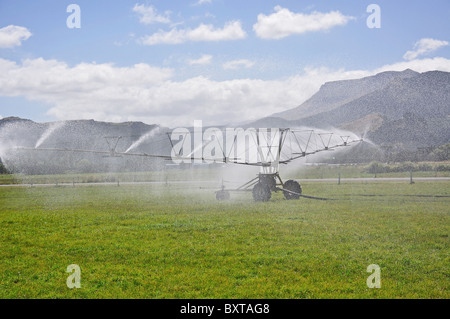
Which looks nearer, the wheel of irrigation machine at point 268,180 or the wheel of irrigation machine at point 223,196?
the wheel of irrigation machine at point 268,180

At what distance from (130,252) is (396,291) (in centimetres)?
759

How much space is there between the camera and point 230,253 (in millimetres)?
Result: 11570

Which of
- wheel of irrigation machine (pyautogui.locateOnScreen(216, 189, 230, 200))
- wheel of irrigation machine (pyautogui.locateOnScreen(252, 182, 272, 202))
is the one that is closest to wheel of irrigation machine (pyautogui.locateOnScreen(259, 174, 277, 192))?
wheel of irrigation machine (pyautogui.locateOnScreen(252, 182, 272, 202))

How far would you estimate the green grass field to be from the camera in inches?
343

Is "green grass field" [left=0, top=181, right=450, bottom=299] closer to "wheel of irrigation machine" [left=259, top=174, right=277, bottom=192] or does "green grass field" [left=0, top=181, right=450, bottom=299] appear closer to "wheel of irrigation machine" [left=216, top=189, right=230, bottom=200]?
"wheel of irrigation machine" [left=259, top=174, right=277, bottom=192]

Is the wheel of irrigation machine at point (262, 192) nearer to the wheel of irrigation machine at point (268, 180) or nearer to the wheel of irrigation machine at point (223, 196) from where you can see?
the wheel of irrigation machine at point (268, 180)

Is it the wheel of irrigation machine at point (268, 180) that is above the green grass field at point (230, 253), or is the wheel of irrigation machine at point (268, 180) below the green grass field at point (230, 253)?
above

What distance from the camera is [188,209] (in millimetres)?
21703

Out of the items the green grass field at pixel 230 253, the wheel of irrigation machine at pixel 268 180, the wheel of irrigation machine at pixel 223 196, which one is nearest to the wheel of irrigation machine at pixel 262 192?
the wheel of irrigation machine at pixel 268 180

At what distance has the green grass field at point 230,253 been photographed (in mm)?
8703

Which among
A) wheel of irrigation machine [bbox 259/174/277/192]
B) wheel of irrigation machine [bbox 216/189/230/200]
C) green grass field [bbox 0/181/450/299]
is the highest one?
wheel of irrigation machine [bbox 259/174/277/192]

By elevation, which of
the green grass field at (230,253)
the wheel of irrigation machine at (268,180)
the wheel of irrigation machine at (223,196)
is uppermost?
the wheel of irrigation machine at (268,180)

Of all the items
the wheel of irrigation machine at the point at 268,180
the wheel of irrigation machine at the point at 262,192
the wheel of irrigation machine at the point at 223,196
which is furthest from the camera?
the wheel of irrigation machine at the point at 223,196
